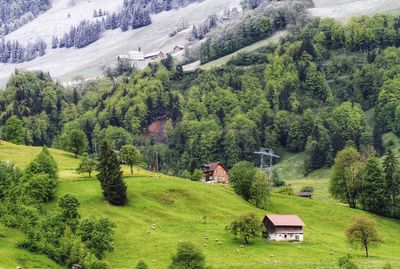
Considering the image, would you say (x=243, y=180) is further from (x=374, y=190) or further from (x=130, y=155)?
(x=374, y=190)

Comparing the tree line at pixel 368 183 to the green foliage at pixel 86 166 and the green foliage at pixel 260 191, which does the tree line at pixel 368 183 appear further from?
the green foliage at pixel 86 166

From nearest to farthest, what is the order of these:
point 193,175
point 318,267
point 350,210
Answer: point 318,267, point 350,210, point 193,175

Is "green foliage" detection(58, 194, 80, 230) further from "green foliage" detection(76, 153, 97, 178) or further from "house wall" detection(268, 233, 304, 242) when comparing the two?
"house wall" detection(268, 233, 304, 242)

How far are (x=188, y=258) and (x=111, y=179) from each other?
4415cm

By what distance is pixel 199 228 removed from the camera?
128625mm

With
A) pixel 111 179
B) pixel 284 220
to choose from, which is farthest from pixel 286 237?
pixel 111 179

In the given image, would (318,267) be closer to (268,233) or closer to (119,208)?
(268,233)

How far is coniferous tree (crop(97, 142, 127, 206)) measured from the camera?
5497 inches

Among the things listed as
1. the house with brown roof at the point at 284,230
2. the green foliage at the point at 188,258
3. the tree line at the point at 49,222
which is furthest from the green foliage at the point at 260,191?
the green foliage at the point at 188,258

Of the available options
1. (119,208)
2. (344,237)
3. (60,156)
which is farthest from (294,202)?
(60,156)

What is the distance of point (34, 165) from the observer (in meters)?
143

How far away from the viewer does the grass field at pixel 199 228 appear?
110 meters

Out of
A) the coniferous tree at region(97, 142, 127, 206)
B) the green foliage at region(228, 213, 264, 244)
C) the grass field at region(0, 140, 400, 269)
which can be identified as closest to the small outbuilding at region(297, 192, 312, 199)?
the grass field at region(0, 140, 400, 269)

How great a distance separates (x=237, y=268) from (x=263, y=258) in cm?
892
